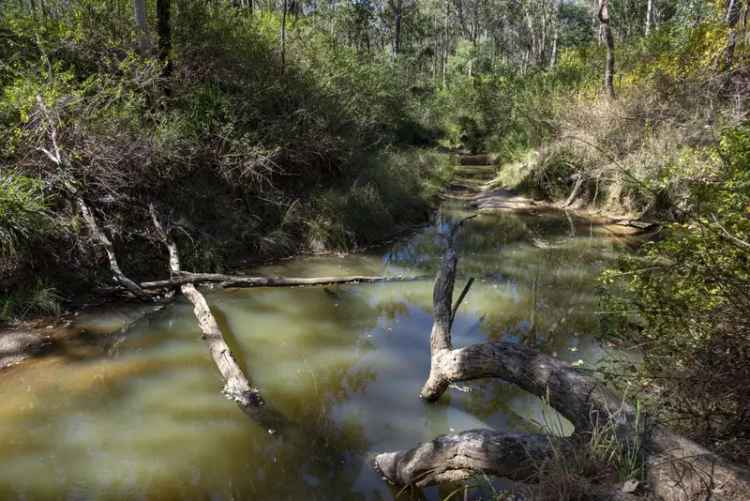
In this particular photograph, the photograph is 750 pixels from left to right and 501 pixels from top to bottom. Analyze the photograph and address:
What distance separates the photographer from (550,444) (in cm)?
316

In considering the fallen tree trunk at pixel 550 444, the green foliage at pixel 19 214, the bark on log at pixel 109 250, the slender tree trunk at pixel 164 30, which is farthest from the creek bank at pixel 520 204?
the green foliage at pixel 19 214

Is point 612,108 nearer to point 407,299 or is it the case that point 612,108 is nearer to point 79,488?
point 407,299

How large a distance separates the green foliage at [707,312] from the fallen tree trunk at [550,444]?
1.53 ft

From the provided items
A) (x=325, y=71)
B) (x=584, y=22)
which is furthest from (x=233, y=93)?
(x=584, y=22)

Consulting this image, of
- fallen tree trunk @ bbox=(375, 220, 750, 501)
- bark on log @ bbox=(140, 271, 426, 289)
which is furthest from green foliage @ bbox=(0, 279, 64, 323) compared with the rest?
fallen tree trunk @ bbox=(375, 220, 750, 501)

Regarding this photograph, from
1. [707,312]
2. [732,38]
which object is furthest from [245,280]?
[732,38]

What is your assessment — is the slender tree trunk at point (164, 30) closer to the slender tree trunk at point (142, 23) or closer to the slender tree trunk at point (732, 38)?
the slender tree trunk at point (142, 23)

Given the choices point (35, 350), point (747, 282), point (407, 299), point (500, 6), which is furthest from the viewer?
point (500, 6)

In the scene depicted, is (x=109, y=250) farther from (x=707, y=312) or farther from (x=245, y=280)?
(x=707, y=312)

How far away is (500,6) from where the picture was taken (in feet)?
167

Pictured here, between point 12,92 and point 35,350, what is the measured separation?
3999 millimetres

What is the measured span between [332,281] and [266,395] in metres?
3.28

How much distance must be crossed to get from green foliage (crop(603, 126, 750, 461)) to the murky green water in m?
1.62

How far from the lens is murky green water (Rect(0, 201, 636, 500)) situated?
13.0ft
